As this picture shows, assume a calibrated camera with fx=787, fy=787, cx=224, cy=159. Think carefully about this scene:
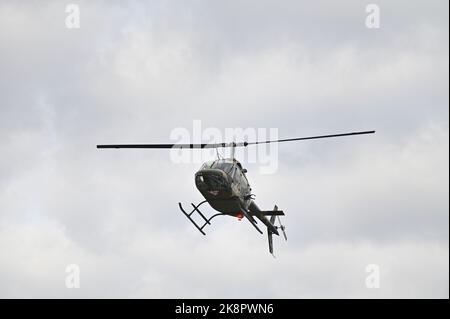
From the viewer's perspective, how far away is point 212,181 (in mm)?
54406

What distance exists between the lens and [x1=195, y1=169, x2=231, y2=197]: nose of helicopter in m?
54.3

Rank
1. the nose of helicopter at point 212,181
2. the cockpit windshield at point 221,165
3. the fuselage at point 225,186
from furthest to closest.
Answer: the cockpit windshield at point 221,165
the fuselage at point 225,186
the nose of helicopter at point 212,181

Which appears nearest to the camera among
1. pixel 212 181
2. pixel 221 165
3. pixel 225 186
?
pixel 212 181

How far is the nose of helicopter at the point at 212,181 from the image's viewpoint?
2138 inches

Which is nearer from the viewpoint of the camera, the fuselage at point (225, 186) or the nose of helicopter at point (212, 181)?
the nose of helicopter at point (212, 181)

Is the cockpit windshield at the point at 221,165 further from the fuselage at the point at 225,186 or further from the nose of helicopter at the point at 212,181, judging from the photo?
the nose of helicopter at the point at 212,181

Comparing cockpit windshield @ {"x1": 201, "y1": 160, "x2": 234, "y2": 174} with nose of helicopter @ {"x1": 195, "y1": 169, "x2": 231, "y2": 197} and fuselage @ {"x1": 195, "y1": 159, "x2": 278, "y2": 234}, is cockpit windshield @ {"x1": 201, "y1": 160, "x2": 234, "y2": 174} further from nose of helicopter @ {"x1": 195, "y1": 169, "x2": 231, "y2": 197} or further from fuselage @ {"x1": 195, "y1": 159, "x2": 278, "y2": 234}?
nose of helicopter @ {"x1": 195, "y1": 169, "x2": 231, "y2": 197}

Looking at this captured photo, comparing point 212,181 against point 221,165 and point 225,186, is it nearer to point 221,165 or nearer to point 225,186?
point 225,186

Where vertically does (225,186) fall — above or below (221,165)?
below
